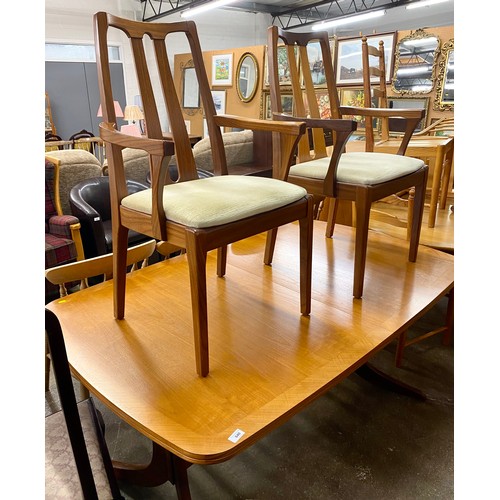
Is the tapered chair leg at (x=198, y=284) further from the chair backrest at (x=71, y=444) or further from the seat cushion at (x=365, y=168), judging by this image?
the seat cushion at (x=365, y=168)

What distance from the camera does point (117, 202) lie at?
1.41 metres

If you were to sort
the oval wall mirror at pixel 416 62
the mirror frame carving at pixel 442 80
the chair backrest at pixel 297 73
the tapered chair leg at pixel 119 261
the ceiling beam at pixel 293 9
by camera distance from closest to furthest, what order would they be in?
the tapered chair leg at pixel 119 261, the chair backrest at pixel 297 73, the mirror frame carving at pixel 442 80, the oval wall mirror at pixel 416 62, the ceiling beam at pixel 293 9

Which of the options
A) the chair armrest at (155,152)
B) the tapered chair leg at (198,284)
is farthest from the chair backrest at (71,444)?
the chair armrest at (155,152)

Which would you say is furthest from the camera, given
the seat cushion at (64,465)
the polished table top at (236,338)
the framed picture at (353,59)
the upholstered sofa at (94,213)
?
the framed picture at (353,59)

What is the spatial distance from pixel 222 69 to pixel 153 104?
678cm

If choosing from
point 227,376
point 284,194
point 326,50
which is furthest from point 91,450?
point 326,50

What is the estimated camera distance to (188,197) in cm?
129

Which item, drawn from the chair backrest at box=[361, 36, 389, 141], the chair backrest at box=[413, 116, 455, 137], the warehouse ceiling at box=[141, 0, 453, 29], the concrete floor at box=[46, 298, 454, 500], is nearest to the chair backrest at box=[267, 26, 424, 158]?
the chair backrest at box=[361, 36, 389, 141]

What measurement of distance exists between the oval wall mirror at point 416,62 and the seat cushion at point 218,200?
472cm

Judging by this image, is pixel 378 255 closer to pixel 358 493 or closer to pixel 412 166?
pixel 412 166

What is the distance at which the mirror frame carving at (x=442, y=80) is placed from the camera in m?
5.14

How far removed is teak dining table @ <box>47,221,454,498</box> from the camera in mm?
1071

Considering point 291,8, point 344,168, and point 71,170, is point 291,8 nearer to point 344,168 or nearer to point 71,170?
point 71,170

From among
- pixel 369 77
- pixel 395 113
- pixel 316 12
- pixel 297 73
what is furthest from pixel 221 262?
pixel 316 12
